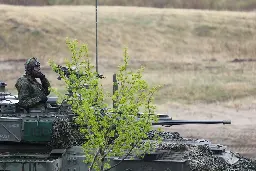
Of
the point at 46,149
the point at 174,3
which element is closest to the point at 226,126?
the point at 174,3

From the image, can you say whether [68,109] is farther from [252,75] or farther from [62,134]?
[252,75]

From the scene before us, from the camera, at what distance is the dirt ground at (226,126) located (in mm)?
38406

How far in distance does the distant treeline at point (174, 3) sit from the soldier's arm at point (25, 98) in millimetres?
29945

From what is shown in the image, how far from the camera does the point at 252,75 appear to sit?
46906 millimetres

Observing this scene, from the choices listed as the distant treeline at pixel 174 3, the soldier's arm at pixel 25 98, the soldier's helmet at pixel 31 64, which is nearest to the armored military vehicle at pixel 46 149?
the soldier's arm at pixel 25 98


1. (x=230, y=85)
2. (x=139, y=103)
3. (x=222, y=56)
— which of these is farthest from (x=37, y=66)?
(x=222, y=56)

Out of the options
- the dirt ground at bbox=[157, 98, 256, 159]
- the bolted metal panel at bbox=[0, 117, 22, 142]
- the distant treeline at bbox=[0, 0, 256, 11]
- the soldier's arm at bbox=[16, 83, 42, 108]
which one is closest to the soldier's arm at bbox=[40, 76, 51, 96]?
the soldier's arm at bbox=[16, 83, 42, 108]

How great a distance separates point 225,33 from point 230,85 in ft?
23.3

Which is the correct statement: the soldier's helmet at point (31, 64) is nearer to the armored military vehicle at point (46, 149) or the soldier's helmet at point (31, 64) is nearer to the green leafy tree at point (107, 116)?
the green leafy tree at point (107, 116)

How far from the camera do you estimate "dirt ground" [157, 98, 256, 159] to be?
126 ft

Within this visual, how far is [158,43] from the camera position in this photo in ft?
167

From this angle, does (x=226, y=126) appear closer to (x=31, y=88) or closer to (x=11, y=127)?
(x=31, y=88)

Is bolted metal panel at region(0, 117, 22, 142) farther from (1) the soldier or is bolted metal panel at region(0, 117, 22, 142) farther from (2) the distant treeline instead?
(2) the distant treeline

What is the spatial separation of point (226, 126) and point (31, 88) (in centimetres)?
1671
